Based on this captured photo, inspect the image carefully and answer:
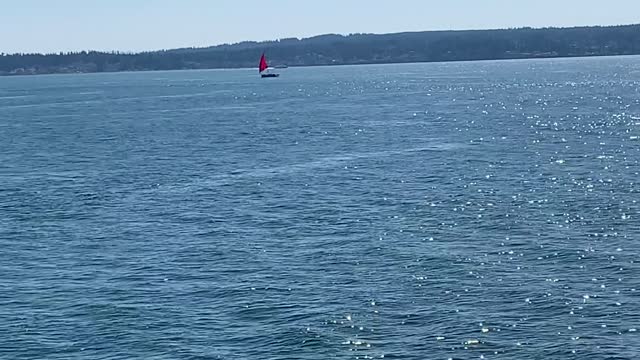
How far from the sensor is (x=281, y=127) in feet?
609

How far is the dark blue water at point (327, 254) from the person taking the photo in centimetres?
5615

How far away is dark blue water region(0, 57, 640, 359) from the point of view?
2211 inches

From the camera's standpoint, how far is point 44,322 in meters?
60.7

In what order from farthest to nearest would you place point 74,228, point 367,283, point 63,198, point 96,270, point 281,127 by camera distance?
point 281,127 < point 63,198 < point 74,228 < point 96,270 < point 367,283

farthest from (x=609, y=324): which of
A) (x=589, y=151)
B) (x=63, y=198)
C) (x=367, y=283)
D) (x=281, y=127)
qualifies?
(x=281, y=127)

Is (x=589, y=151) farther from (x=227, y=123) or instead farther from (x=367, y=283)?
(x=227, y=123)

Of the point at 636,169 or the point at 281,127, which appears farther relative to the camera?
the point at 281,127

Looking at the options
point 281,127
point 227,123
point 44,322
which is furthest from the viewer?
point 227,123

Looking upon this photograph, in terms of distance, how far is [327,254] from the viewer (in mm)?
75812

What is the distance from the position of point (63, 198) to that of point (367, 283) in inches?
1964

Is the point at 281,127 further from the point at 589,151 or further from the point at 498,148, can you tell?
the point at 589,151

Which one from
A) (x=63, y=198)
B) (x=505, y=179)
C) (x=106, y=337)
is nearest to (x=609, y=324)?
(x=106, y=337)

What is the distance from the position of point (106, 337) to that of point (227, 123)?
143741 millimetres

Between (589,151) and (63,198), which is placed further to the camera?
(589,151)
